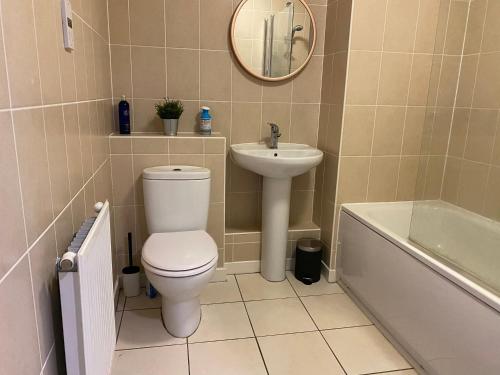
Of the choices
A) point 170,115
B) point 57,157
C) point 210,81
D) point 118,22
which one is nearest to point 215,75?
point 210,81

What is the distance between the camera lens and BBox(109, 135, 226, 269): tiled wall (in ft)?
7.00

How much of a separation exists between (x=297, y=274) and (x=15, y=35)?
2.11m

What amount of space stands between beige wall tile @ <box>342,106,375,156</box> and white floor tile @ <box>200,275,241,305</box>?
1111 mm

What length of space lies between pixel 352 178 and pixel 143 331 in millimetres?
1522

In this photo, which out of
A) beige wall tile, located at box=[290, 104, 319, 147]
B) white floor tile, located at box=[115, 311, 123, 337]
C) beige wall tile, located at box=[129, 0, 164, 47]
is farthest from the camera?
beige wall tile, located at box=[290, 104, 319, 147]

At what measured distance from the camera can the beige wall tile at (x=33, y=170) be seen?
2.63ft

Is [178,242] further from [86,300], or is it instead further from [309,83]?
[309,83]

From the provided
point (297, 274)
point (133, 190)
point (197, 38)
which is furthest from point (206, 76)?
point (297, 274)

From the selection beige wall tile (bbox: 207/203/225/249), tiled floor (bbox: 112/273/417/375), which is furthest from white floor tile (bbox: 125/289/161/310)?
beige wall tile (bbox: 207/203/225/249)

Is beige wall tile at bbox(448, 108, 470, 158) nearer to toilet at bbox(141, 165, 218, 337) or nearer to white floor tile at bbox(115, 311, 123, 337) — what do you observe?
toilet at bbox(141, 165, 218, 337)

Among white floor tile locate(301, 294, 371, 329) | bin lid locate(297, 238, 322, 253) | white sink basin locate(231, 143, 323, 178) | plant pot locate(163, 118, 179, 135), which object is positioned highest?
plant pot locate(163, 118, 179, 135)

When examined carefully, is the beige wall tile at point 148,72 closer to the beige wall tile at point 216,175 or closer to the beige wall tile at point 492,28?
the beige wall tile at point 216,175

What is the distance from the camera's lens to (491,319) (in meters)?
1.30

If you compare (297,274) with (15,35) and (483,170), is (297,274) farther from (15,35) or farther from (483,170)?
(15,35)
